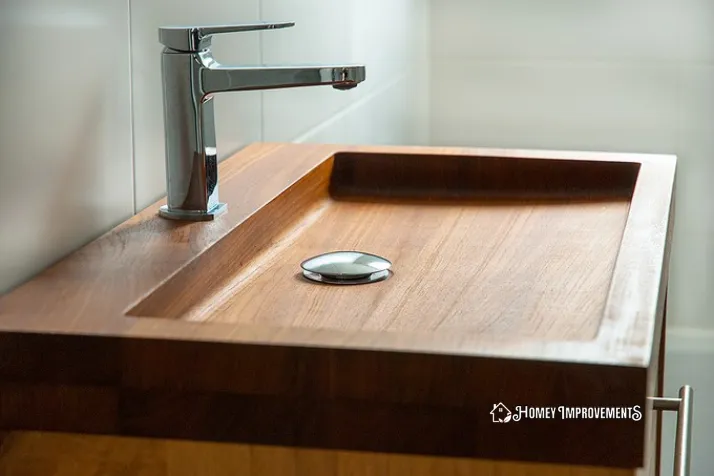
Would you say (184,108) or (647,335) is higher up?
(184,108)

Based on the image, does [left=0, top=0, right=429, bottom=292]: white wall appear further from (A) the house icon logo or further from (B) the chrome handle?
(B) the chrome handle

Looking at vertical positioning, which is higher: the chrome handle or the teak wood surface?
the teak wood surface

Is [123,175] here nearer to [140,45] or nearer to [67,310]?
[140,45]

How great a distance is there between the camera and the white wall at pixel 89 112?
0.69 metres

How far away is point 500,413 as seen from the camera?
21.2 inches

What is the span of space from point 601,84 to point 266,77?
1.40m

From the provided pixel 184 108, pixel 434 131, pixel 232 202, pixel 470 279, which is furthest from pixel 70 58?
pixel 434 131

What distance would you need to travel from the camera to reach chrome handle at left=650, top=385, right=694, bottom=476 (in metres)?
0.87

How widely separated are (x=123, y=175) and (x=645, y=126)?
1.47 meters

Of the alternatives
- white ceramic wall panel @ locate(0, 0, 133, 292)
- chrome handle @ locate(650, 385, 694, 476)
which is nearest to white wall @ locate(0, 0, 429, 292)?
white ceramic wall panel @ locate(0, 0, 133, 292)

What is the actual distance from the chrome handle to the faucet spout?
0.36m

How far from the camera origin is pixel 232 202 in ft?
3.02

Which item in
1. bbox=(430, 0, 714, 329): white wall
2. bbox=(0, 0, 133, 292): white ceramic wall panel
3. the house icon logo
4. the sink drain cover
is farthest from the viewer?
bbox=(430, 0, 714, 329): white wall

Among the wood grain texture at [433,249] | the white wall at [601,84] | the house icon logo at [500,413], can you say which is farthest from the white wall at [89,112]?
the white wall at [601,84]
